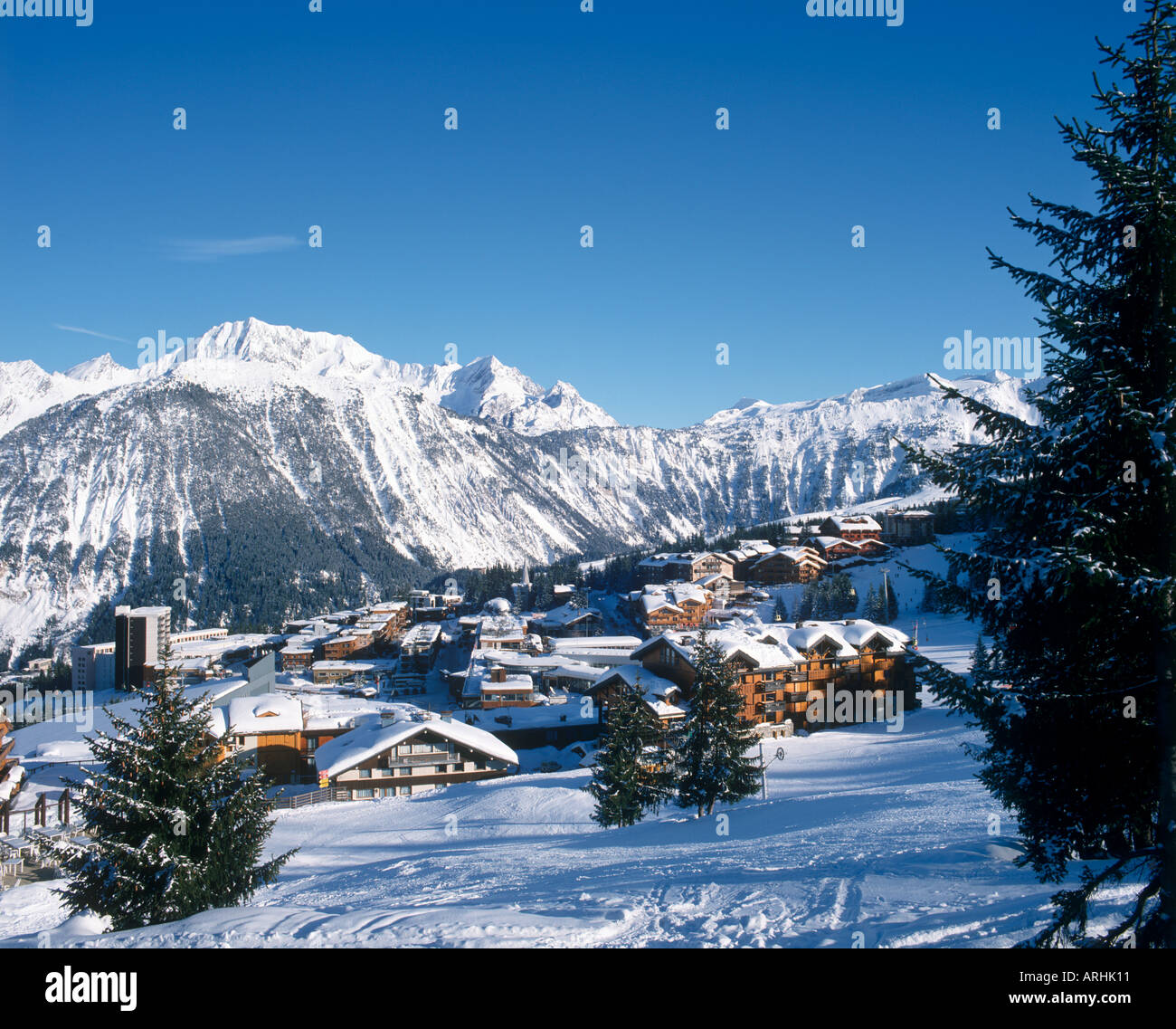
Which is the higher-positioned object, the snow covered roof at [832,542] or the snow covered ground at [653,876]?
the snow covered roof at [832,542]

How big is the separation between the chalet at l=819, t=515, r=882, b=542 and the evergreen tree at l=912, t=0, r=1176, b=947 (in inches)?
4373

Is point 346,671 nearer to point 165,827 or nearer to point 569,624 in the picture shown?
point 569,624

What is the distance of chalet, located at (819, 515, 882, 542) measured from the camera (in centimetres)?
11325

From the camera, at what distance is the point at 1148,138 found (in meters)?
6.34

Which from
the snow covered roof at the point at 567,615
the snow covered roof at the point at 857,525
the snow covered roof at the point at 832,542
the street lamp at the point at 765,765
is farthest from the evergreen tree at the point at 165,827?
the snow covered roof at the point at 857,525

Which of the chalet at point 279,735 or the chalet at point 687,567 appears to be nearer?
the chalet at point 279,735

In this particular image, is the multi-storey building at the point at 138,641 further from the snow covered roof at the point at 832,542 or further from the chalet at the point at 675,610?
the snow covered roof at the point at 832,542

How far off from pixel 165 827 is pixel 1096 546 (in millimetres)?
14395

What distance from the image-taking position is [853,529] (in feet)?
373

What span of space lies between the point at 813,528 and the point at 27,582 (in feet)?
616

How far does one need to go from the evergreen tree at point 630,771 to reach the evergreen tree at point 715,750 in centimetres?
126

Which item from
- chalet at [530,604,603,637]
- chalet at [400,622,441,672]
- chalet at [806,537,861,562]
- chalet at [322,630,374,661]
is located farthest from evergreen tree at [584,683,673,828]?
chalet at [806,537,861,562]

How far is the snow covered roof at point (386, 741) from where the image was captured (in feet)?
123

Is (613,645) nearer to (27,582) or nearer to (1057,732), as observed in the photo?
(1057,732)
